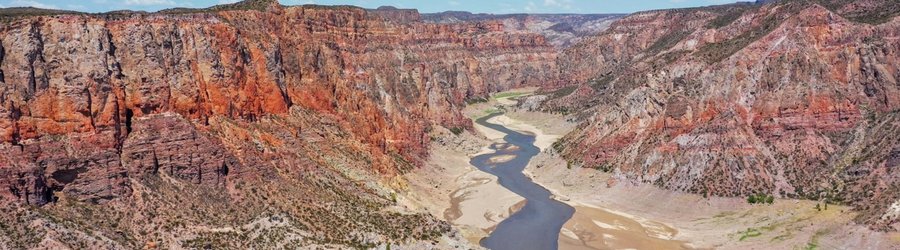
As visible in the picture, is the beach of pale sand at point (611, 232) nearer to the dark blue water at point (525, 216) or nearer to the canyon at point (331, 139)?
the canyon at point (331, 139)

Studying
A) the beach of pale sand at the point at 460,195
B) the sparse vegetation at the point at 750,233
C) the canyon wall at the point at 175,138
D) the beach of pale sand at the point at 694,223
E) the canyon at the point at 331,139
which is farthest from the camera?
the beach of pale sand at the point at 460,195

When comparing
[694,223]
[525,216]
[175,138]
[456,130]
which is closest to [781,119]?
[694,223]

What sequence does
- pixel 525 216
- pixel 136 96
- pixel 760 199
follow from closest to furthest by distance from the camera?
pixel 136 96 < pixel 760 199 < pixel 525 216

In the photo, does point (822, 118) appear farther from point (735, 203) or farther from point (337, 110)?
point (337, 110)

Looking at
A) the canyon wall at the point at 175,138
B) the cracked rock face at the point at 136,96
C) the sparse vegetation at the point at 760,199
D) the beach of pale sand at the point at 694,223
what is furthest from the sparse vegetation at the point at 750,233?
the cracked rock face at the point at 136,96

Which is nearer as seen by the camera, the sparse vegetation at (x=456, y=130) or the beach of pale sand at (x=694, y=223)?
the beach of pale sand at (x=694, y=223)

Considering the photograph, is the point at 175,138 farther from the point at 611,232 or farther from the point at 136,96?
the point at 611,232

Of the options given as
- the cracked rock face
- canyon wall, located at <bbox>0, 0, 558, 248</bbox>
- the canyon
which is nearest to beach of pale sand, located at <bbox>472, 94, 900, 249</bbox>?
the canyon
